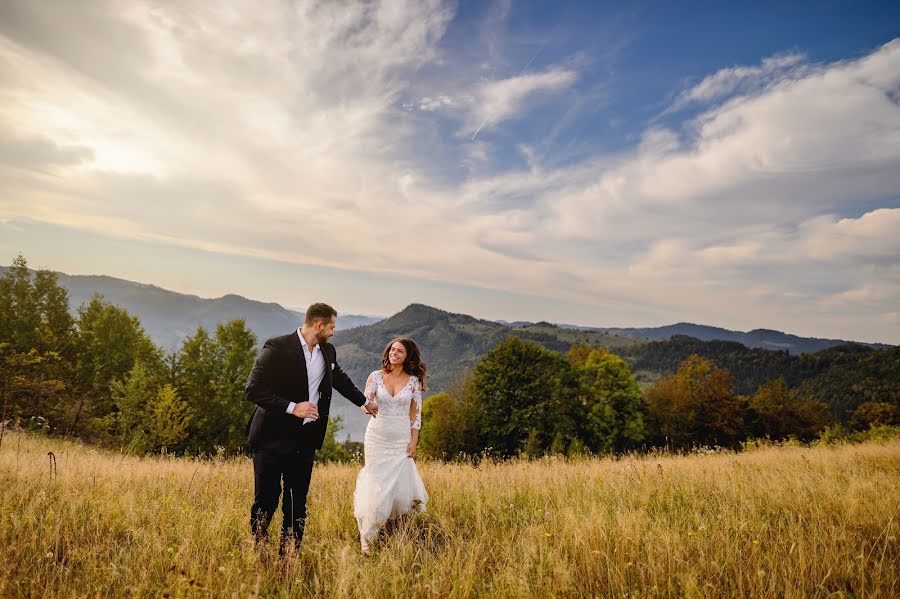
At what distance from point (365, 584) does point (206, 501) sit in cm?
347

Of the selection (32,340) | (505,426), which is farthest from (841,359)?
(32,340)

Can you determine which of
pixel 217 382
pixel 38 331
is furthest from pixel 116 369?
pixel 217 382

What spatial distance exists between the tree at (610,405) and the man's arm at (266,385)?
35.2 m

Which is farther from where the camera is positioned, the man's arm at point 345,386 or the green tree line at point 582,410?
the green tree line at point 582,410

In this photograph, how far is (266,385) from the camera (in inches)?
168

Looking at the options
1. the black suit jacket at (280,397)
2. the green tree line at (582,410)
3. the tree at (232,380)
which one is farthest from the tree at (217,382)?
the black suit jacket at (280,397)

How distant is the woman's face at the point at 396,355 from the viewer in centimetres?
514

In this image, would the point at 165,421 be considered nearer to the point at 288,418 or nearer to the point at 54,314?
the point at 54,314

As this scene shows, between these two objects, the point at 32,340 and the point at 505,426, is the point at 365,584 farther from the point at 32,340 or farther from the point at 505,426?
the point at 32,340

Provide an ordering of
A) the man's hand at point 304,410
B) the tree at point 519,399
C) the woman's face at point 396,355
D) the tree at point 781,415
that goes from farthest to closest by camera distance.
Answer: the tree at point 781,415 < the tree at point 519,399 < the woman's face at point 396,355 < the man's hand at point 304,410

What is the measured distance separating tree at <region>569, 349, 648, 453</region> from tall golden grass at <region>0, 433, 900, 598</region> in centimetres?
3136

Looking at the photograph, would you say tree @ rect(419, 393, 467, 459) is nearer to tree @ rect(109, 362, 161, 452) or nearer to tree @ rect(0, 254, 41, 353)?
tree @ rect(109, 362, 161, 452)

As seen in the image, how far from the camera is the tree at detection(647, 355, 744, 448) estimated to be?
136 ft

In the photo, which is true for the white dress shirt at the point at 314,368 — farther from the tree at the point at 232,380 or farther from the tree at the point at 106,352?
the tree at the point at 106,352
